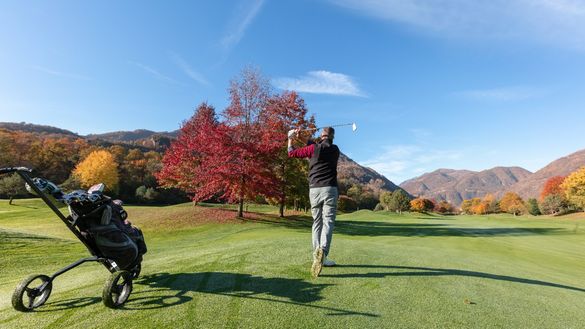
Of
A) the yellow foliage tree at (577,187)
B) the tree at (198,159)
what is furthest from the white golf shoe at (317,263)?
the yellow foliage tree at (577,187)

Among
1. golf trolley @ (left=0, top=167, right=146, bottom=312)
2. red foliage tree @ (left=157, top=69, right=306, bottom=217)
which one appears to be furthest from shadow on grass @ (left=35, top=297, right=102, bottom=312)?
red foliage tree @ (left=157, top=69, right=306, bottom=217)

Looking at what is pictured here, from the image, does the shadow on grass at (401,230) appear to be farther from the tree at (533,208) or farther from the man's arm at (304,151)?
the tree at (533,208)

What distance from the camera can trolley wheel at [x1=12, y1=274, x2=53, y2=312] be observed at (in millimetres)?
4121

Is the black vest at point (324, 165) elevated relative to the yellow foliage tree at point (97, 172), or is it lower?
lower

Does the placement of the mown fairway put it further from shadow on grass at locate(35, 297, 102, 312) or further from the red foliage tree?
the red foliage tree

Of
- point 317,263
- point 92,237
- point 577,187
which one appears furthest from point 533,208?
point 92,237

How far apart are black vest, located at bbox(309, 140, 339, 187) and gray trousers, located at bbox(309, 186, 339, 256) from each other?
5.2 inches

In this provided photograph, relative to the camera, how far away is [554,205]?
87.6 meters

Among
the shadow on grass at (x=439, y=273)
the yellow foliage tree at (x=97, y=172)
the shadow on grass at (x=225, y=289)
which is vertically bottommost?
the shadow on grass at (x=225, y=289)

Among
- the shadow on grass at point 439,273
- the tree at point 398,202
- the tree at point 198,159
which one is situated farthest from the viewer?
the tree at point 398,202

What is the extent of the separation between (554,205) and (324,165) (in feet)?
352

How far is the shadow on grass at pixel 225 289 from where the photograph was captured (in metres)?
4.37

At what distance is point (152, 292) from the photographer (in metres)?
4.80

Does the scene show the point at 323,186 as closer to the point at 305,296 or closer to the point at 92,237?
the point at 305,296
